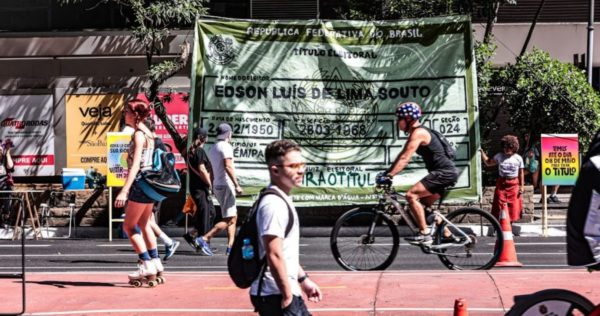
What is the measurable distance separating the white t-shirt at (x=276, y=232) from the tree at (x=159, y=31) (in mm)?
14910

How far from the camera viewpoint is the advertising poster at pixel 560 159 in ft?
59.4

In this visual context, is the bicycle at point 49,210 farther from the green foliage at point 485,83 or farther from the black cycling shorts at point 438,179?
the black cycling shorts at point 438,179

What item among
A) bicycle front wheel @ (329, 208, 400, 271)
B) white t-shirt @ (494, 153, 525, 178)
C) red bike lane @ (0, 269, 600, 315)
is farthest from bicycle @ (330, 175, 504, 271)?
white t-shirt @ (494, 153, 525, 178)

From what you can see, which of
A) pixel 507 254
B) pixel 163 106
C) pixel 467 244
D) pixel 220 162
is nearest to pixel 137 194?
pixel 467 244

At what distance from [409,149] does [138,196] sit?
9.25 feet

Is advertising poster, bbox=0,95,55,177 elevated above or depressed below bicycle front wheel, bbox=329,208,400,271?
above

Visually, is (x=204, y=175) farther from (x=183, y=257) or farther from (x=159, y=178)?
(x=159, y=178)

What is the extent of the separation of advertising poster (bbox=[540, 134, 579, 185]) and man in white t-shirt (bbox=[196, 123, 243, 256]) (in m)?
6.43

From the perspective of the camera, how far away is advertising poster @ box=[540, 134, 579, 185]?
712 inches

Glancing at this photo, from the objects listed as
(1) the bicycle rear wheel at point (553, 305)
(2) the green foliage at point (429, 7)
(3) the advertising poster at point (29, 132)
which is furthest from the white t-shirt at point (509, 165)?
(3) the advertising poster at point (29, 132)

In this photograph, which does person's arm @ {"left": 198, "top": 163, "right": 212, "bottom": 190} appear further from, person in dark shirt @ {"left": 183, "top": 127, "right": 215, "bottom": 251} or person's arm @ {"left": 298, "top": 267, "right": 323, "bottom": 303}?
person's arm @ {"left": 298, "top": 267, "right": 323, "bottom": 303}

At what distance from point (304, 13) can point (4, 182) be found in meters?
9.01

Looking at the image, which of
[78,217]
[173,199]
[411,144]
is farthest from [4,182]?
[411,144]

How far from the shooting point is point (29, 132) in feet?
82.7
